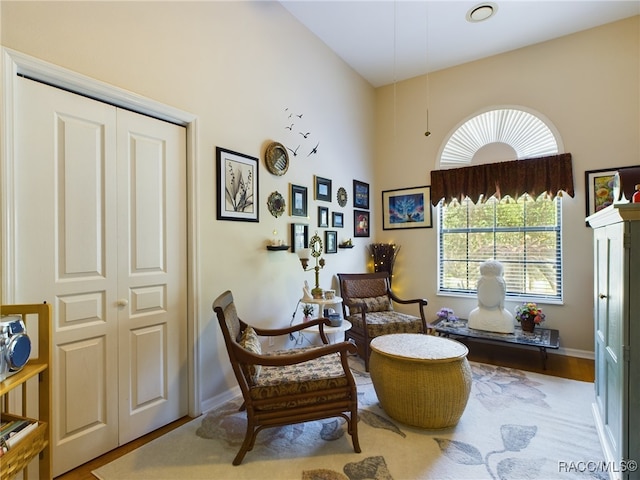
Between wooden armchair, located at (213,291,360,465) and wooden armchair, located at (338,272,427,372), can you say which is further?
wooden armchair, located at (338,272,427,372)

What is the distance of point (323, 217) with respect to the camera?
3.83 meters

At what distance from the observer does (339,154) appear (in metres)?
4.17

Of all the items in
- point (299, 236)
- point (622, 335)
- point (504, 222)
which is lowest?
point (622, 335)

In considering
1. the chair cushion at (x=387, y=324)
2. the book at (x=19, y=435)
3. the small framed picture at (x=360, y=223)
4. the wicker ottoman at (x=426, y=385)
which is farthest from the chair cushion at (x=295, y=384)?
the small framed picture at (x=360, y=223)

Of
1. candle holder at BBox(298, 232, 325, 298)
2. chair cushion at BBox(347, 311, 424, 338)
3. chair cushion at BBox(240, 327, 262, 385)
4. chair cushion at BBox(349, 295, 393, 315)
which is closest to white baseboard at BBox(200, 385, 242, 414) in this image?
chair cushion at BBox(240, 327, 262, 385)

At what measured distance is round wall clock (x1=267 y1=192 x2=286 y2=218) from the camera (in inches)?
122

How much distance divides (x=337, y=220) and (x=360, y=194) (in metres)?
0.75

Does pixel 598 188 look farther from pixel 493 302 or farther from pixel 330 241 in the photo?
pixel 330 241

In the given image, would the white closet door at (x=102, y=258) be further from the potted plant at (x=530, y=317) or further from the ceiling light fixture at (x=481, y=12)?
the potted plant at (x=530, y=317)

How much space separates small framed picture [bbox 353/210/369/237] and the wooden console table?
159 centimetres

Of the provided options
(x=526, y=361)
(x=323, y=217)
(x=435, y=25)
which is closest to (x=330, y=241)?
(x=323, y=217)

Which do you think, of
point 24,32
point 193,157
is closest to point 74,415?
point 193,157

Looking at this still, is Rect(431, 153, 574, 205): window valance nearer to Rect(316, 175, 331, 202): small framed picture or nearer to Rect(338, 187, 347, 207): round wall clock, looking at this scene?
Rect(338, 187, 347, 207): round wall clock

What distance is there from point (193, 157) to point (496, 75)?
3982 mm
